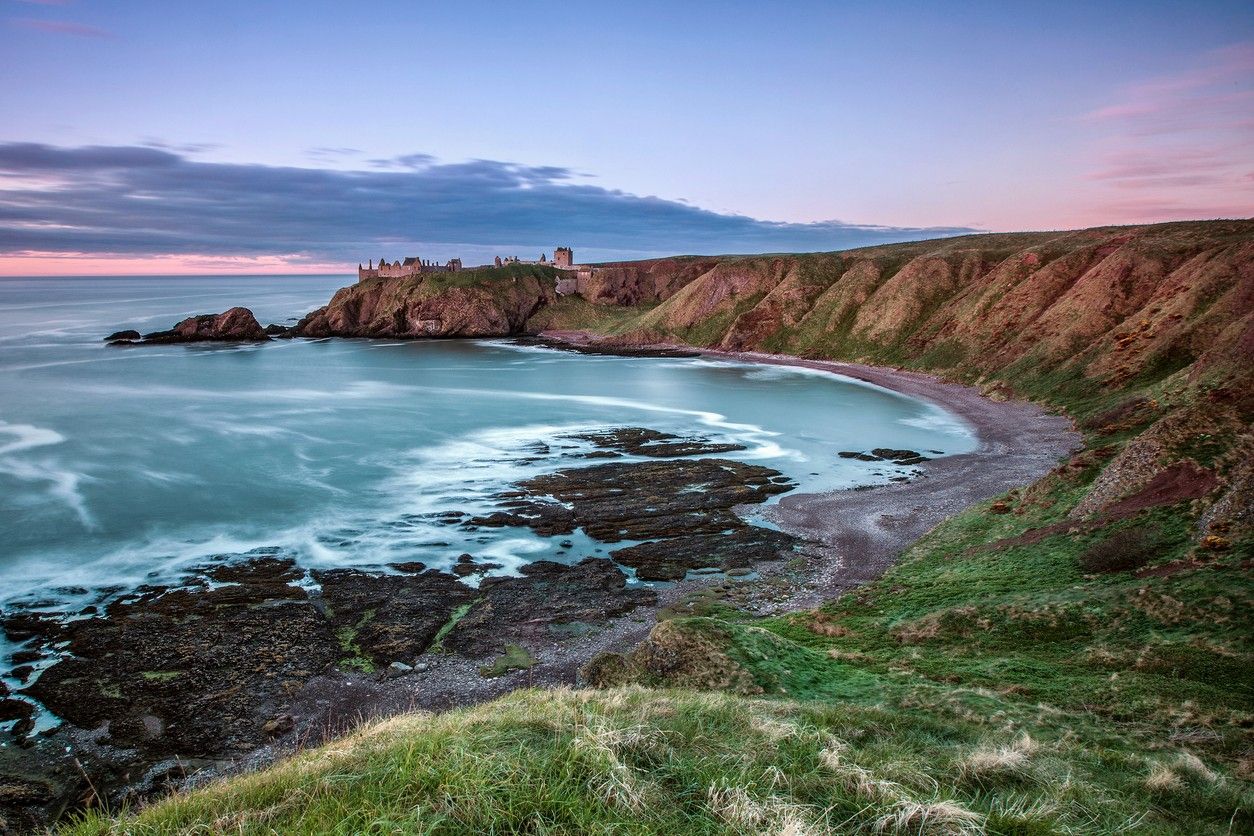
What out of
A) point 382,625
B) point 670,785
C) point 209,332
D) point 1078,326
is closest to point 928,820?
point 670,785

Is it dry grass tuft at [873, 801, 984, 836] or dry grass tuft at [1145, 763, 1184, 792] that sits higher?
dry grass tuft at [873, 801, 984, 836]

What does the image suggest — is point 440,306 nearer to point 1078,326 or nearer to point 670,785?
point 1078,326

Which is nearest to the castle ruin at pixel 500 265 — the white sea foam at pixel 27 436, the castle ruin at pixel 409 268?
the castle ruin at pixel 409 268

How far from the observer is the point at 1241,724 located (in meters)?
12.0

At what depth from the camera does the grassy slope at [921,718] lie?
6258mm

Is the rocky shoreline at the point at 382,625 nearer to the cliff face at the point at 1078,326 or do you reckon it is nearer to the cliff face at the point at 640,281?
the cliff face at the point at 1078,326

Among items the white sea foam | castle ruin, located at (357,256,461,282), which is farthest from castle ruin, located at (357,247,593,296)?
the white sea foam

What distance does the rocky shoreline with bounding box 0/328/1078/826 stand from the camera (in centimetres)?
1555

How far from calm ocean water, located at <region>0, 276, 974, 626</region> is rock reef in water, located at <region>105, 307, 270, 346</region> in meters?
14.5

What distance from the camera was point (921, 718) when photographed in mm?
11188

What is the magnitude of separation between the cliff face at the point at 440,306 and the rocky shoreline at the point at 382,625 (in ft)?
309

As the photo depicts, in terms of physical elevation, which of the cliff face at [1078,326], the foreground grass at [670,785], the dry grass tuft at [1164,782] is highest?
the cliff face at [1078,326]

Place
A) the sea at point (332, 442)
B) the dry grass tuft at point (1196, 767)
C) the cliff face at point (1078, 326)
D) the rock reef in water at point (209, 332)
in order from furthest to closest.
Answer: the rock reef in water at point (209, 332), the sea at point (332, 442), the cliff face at point (1078, 326), the dry grass tuft at point (1196, 767)

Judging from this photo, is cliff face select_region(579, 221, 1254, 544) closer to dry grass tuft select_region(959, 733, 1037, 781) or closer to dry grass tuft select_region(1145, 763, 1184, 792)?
dry grass tuft select_region(1145, 763, 1184, 792)
